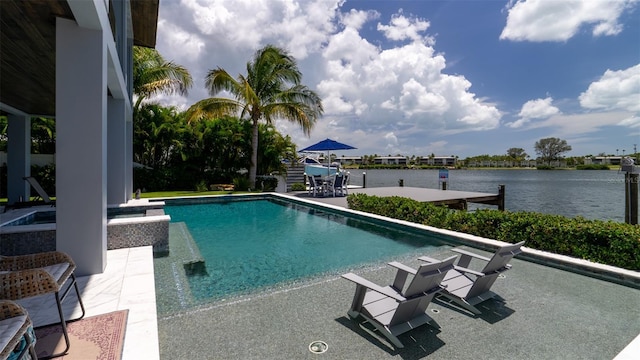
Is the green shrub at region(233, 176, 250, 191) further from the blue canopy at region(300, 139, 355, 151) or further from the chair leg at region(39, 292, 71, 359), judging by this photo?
the chair leg at region(39, 292, 71, 359)

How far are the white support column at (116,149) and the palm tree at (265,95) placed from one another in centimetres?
768

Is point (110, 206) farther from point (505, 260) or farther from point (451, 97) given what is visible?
point (451, 97)

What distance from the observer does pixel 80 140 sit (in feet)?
12.9

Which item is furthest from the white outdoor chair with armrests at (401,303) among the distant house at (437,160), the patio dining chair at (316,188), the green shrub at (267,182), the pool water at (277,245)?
the distant house at (437,160)

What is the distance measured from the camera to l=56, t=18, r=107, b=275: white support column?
12.6 ft

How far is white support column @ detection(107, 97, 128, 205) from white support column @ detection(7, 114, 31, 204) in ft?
12.8

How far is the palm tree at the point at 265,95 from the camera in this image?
16.0 m

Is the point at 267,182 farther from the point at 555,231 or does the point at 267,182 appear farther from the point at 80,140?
the point at 555,231

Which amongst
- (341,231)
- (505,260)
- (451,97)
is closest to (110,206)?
(341,231)

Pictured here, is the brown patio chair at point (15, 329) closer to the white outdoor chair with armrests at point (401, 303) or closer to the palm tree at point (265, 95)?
the white outdoor chair with armrests at point (401, 303)

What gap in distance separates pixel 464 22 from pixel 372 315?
42.8 ft

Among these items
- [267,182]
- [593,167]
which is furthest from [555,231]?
[593,167]

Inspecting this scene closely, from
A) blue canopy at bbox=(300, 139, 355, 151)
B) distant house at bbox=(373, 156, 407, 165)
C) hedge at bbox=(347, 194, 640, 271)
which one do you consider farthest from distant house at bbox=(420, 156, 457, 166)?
hedge at bbox=(347, 194, 640, 271)

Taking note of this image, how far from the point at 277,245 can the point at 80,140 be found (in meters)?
4.09
